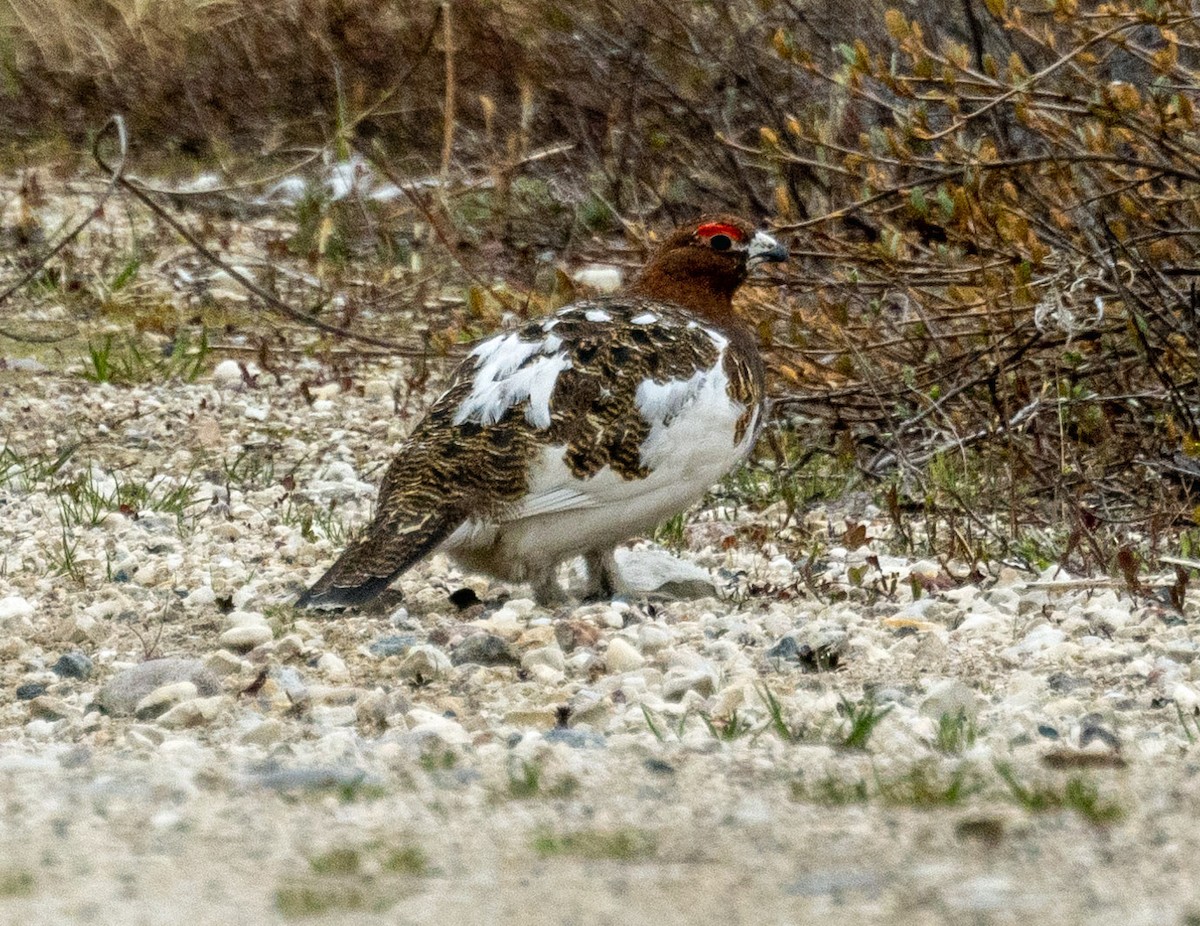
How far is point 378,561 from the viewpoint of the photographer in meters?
4.69

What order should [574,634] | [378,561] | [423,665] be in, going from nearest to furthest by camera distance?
[423,665] < [574,634] < [378,561]

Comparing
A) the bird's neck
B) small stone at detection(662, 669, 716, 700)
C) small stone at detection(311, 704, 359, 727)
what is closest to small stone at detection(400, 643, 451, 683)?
small stone at detection(311, 704, 359, 727)

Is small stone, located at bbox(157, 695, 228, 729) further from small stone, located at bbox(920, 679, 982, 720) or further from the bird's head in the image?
the bird's head

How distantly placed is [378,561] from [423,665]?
491mm

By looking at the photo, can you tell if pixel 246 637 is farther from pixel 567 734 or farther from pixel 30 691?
pixel 567 734

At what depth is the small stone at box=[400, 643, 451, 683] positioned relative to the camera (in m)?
4.26

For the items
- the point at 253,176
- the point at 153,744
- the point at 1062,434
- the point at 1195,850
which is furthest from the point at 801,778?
the point at 253,176

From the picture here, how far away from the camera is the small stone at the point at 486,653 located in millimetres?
4395

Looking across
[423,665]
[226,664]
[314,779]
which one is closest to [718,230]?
[423,665]

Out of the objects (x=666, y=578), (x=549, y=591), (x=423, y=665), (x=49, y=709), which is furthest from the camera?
(x=666, y=578)

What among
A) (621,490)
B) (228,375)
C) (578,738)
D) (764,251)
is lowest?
(578,738)

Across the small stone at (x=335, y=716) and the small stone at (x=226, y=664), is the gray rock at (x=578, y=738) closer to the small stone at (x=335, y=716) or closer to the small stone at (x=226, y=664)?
Result: the small stone at (x=335, y=716)

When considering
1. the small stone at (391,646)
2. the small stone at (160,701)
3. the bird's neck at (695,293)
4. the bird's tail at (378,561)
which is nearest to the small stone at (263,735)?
the small stone at (160,701)

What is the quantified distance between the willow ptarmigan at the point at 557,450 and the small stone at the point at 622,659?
20.4 inches
